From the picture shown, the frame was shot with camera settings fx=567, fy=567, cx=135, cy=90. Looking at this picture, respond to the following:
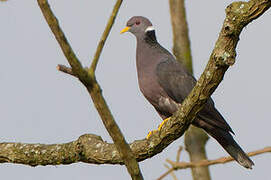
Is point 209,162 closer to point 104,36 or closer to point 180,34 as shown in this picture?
point 104,36

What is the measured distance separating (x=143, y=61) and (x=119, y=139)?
127 inches

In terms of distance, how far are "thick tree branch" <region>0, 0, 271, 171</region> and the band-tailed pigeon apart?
1.48 meters

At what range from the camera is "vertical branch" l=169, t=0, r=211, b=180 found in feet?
28.1

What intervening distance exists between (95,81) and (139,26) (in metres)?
4.41

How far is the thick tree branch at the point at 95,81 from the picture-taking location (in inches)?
134

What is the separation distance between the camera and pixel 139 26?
788cm

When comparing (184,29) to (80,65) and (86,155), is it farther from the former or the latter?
(80,65)

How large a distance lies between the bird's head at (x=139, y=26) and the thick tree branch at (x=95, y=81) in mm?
3801

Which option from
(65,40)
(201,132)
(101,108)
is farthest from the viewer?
(201,132)

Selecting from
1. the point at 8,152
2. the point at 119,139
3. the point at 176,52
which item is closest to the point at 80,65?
the point at 119,139

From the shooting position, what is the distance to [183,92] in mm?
6824

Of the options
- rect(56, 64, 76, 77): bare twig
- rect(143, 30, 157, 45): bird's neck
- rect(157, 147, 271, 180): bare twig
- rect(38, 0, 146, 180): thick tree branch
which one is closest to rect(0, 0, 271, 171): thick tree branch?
rect(38, 0, 146, 180): thick tree branch

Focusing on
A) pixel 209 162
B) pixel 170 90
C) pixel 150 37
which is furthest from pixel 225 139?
pixel 150 37

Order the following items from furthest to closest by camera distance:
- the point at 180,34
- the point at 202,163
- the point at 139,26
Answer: the point at 180,34
the point at 139,26
the point at 202,163
